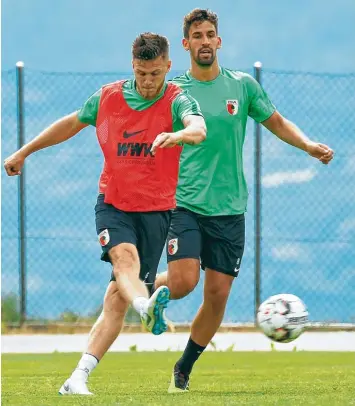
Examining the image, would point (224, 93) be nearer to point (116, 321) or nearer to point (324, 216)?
point (116, 321)

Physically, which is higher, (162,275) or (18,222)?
(162,275)

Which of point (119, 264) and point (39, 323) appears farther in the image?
point (39, 323)

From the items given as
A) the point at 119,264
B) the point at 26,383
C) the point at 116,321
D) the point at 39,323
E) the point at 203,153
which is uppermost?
the point at 203,153

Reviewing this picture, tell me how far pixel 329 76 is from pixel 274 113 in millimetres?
5380

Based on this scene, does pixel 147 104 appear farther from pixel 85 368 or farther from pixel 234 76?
pixel 85 368

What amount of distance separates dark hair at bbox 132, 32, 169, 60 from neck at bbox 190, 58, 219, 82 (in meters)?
1.09

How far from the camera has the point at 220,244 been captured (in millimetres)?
6664

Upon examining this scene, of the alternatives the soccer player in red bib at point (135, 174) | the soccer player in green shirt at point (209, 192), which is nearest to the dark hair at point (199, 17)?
the soccer player in green shirt at point (209, 192)

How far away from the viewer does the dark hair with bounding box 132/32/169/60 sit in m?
5.54

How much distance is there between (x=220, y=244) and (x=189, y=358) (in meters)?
0.72

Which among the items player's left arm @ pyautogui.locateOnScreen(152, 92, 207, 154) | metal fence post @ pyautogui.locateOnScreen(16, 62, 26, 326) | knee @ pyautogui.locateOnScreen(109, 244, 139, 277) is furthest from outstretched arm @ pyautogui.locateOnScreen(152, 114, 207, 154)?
metal fence post @ pyautogui.locateOnScreen(16, 62, 26, 326)

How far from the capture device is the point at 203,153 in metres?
6.62

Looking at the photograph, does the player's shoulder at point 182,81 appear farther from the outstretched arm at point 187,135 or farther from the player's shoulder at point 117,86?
the outstretched arm at point 187,135

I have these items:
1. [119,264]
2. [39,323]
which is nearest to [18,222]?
[39,323]
